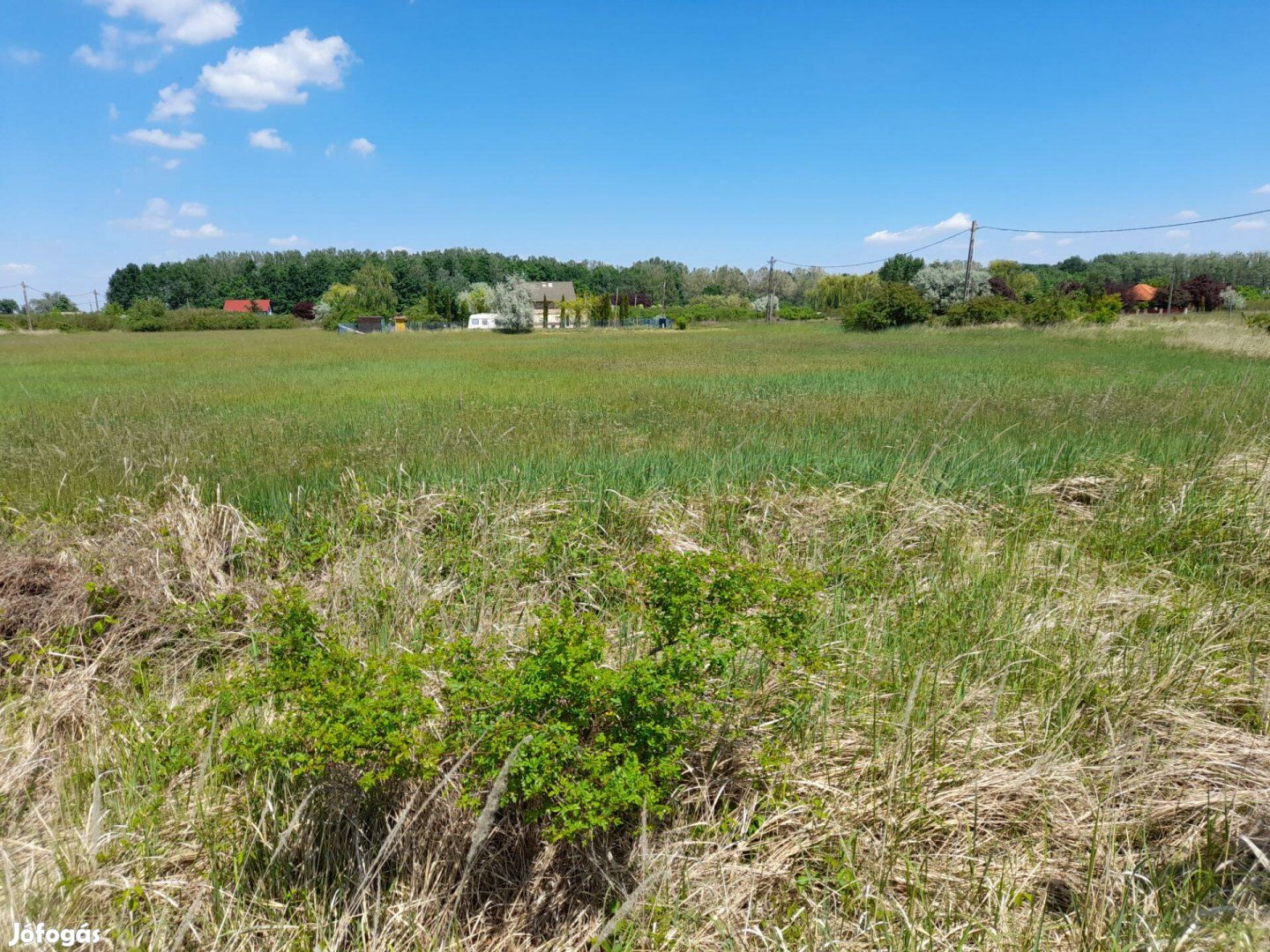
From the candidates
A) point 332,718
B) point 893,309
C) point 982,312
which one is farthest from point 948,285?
point 332,718

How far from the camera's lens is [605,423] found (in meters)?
10.3

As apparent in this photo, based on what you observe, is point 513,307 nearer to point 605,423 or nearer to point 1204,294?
point 605,423

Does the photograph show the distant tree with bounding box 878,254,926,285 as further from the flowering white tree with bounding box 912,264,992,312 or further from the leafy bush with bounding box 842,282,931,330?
the leafy bush with bounding box 842,282,931,330

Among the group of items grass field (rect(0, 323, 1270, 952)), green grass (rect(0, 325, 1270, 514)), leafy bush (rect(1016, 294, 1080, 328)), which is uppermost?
leafy bush (rect(1016, 294, 1080, 328))

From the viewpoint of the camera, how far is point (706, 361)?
24234mm

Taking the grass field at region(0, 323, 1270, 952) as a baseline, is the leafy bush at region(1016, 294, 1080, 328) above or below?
above

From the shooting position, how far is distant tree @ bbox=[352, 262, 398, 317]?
92.1 metres

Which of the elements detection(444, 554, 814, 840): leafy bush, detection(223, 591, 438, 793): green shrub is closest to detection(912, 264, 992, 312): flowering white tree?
detection(444, 554, 814, 840): leafy bush

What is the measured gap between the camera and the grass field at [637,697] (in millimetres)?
2602

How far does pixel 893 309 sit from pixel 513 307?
3340cm

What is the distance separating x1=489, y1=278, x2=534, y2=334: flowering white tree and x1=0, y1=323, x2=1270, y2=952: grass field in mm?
58693

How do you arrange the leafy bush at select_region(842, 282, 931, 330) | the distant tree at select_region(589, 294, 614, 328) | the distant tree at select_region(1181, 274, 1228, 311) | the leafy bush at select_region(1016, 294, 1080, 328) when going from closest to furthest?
1. the leafy bush at select_region(1016, 294, 1080, 328)
2. the leafy bush at select_region(842, 282, 931, 330)
3. the distant tree at select_region(1181, 274, 1228, 311)
4. the distant tree at select_region(589, 294, 614, 328)

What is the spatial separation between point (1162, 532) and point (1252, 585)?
2.55 feet

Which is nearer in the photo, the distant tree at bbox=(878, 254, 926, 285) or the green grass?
the green grass
